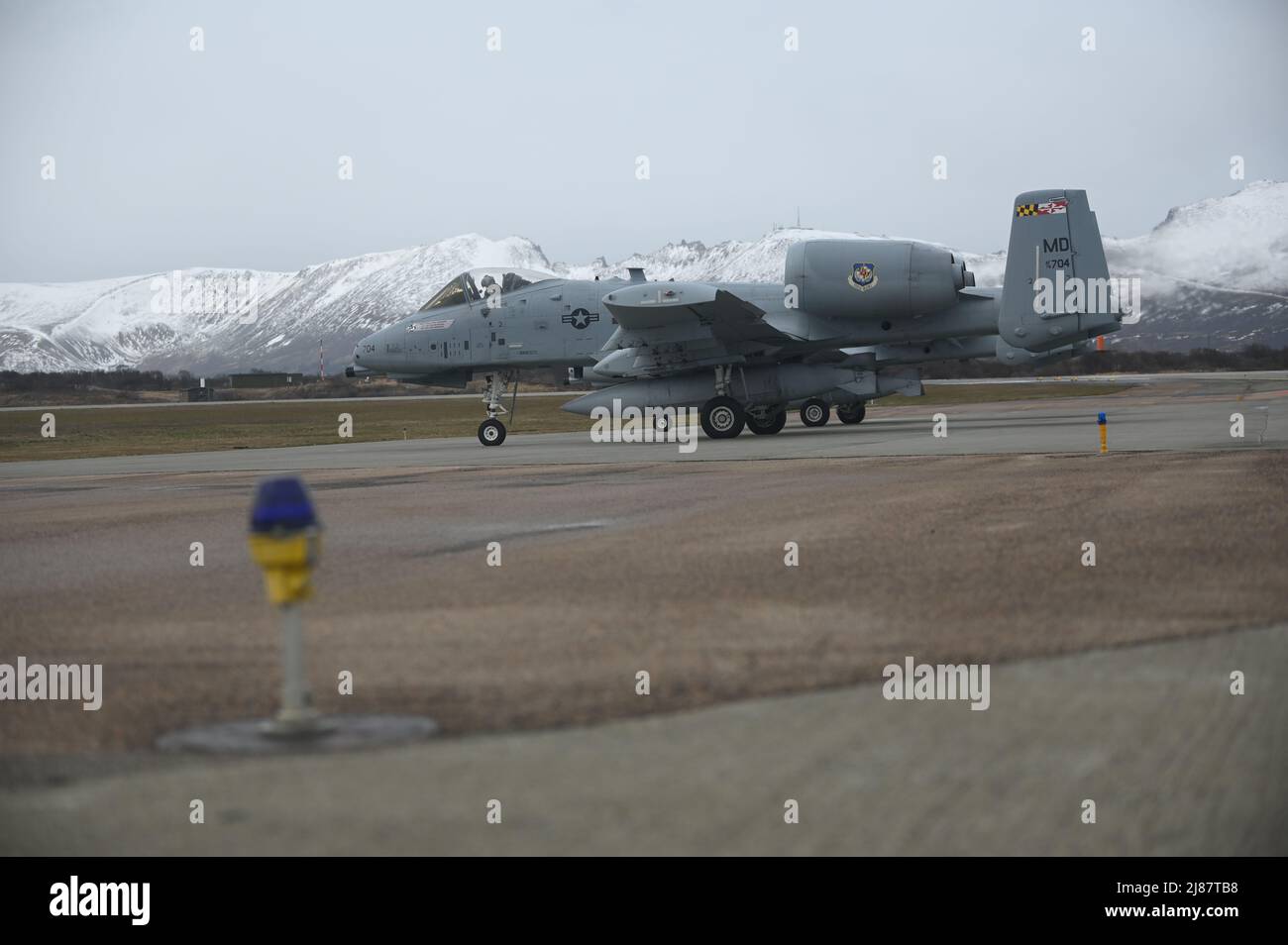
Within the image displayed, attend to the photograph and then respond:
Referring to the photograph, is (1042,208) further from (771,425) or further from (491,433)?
(491,433)

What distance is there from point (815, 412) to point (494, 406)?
7.52 metres

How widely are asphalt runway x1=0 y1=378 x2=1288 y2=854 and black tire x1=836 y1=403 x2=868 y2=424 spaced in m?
18.7

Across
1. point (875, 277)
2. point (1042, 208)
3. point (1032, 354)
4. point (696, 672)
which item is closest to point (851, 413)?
point (1032, 354)

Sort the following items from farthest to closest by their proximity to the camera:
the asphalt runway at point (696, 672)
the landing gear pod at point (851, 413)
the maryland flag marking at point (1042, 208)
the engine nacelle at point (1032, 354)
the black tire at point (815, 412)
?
the landing gear pod at point (851, 413), the black tire at point (815, 412), the engine nacelle at point (1032, 354), the maryland flag marking at point (1042, 208), the asphalt runway at point (696, 672)

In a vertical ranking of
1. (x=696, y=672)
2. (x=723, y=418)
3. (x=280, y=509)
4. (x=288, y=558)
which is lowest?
(x=696, y=672)

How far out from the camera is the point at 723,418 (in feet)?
92.2

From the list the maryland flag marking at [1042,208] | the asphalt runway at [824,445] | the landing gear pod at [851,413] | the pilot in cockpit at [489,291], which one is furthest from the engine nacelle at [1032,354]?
the pilot in cockpit at [489,291]

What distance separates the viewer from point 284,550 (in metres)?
5.15

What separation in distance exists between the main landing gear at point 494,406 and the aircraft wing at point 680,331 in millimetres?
2437

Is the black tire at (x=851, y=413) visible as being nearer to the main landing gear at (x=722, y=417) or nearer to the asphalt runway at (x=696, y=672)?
the main landing gear at (x=722, y=417)

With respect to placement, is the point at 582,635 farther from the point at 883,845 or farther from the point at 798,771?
the point at 883,845

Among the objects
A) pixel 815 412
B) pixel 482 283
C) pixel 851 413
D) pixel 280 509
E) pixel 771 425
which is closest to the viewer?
pixel 280 509

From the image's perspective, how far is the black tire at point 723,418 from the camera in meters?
28.0
